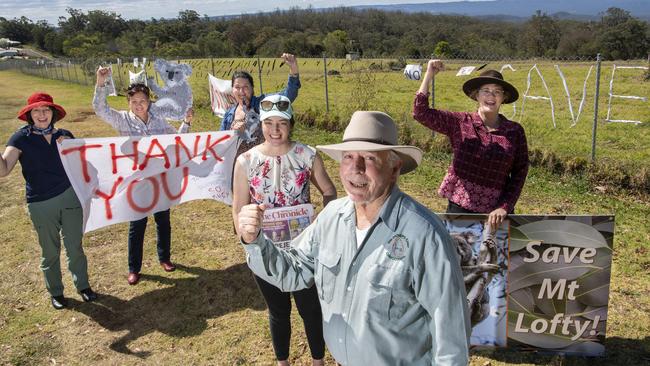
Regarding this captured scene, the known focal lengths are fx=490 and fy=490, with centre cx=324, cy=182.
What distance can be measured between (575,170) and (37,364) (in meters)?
7.97

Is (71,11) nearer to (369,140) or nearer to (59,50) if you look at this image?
(59,50)

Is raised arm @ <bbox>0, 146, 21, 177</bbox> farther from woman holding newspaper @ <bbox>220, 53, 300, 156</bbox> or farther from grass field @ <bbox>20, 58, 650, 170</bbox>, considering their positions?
grass field @ <bbox>20, 58, 650, 170</bbox>

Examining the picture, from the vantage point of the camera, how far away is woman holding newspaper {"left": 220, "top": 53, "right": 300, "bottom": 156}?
4.60 m

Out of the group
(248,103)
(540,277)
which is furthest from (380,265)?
(248,103)

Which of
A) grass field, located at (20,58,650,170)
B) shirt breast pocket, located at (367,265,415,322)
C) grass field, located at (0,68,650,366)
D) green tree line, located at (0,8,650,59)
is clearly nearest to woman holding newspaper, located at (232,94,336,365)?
grass field, located at (0,68,650,366)

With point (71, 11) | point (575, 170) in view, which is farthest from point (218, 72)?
point (71, 11)

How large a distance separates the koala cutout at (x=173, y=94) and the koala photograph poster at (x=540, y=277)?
365 cm

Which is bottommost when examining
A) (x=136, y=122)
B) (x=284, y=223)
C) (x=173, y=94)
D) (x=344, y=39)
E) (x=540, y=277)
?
(x=540, y=277)

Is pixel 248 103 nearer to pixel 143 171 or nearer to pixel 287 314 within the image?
pixel 143 171

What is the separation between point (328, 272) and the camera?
2.17 meters

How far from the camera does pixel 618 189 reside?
24.9 ft

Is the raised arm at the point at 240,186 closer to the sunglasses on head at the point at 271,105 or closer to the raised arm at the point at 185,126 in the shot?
the sunglasses on head at the point at 271,105

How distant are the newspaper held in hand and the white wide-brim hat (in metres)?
1.27

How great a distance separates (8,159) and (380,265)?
3.76 meters
